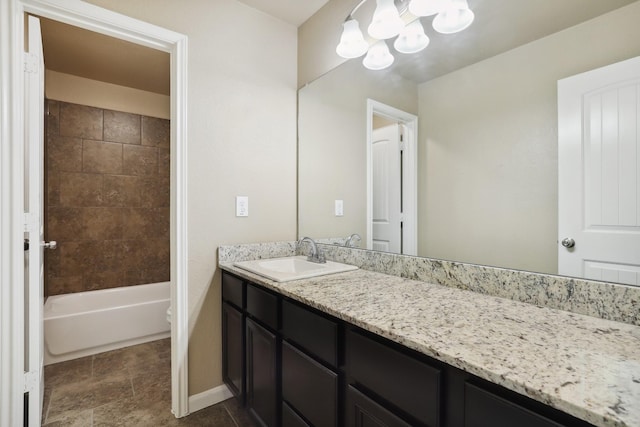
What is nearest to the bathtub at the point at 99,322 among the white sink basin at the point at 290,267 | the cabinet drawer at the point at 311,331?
the white sink basin at the point at 290,267

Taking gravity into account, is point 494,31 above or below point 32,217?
above

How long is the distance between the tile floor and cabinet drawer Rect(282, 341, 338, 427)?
2.31 feet

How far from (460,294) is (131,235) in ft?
10.4

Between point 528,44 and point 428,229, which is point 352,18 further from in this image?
point 428,229

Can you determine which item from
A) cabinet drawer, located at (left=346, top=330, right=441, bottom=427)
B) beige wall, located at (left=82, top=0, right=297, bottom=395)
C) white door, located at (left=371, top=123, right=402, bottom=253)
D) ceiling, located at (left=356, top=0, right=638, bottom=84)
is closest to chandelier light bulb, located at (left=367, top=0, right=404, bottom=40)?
ceiling, located at (left=356, top=0, right=638, bottom=84)

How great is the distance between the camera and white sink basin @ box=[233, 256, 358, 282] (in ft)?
4.65

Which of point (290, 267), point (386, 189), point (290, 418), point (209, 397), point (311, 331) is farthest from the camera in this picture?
point (290, 267)

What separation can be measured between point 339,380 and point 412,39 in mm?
1512

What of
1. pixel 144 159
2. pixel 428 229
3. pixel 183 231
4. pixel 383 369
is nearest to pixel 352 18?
pixel 428 229

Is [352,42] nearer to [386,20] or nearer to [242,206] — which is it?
[386,20]

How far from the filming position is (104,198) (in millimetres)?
3008

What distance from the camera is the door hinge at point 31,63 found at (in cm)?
143

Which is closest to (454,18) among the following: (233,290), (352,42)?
(352,42)

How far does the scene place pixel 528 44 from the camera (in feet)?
3.49
